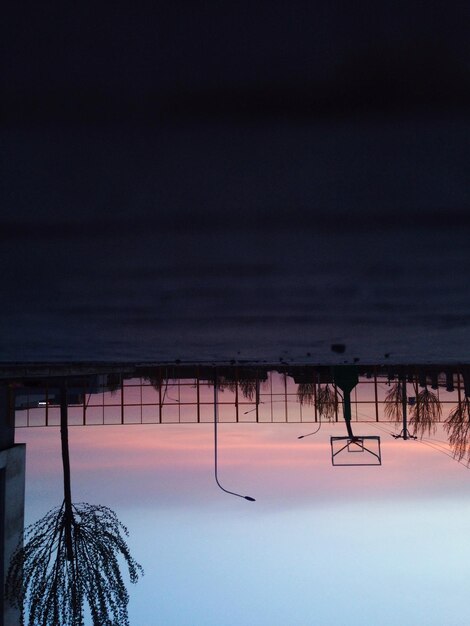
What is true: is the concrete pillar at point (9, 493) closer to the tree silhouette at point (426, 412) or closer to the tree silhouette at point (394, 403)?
the tree silhouette at point (394, 403)

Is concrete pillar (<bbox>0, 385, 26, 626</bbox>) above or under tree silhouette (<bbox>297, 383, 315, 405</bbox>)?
under

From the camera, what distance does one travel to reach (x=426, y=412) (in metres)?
25.0

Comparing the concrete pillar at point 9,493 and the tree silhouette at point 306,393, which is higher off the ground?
the tree silhouette at point 306,393

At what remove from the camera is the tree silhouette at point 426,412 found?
2455 centimetres

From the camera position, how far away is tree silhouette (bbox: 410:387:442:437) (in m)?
24.5

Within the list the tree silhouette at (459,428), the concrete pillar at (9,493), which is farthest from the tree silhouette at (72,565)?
the tree silhouette at (459,428)

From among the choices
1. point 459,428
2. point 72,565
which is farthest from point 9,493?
point 459,428

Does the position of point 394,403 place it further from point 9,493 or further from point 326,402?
point 9,493

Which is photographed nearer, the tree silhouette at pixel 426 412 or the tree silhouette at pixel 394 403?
the tree silhouette at pixel 426 412

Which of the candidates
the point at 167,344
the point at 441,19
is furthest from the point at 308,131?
the point at 167,344

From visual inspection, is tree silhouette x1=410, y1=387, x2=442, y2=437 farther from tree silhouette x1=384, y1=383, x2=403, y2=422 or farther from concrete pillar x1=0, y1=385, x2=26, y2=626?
concrete pillar x1=0, y1=385, x2=26, y2=626

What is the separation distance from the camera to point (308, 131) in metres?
1.41

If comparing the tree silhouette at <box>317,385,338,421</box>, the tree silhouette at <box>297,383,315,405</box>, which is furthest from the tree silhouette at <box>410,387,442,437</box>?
the tree silhouette at <box>297,383,315,405</box>

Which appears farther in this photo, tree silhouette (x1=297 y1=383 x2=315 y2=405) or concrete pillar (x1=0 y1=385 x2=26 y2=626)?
tree silhouette (x1=297 y1=383 x2=315 y2=405)
